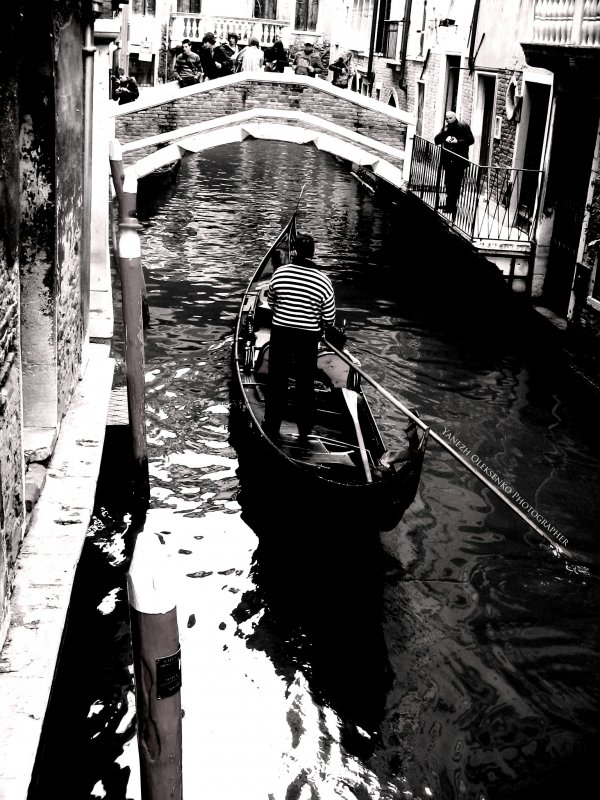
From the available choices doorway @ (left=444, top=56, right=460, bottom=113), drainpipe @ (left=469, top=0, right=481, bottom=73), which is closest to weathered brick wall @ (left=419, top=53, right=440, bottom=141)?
doorway @ (left=444, top=56, right=460, bottom=113)

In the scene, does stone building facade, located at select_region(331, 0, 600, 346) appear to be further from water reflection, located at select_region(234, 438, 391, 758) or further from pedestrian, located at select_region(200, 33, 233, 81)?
water reflection, located at select_region(234, 438, 391, 758)

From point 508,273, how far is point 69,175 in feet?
14.6

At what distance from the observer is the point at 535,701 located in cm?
335

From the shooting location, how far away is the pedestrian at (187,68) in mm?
10826

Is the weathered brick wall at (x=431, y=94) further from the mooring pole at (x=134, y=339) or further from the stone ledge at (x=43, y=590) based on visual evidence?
the stone ledge at (x=43, y=590)

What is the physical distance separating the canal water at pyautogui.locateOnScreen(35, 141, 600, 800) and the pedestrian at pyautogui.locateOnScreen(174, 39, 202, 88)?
4756 millimetres

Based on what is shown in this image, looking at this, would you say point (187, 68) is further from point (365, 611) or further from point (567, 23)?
point (365, 611)

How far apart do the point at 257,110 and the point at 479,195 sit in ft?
8.54

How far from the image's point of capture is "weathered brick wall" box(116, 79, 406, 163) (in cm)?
946

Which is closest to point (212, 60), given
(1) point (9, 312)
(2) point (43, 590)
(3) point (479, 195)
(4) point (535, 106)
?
(4) point (535, 106)

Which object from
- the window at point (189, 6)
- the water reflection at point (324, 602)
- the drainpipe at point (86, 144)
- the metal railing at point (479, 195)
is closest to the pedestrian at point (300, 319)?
the water reflection at point (324, 602)

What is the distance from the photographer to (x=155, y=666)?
5.79 feet

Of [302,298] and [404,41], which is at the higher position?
[404,41]

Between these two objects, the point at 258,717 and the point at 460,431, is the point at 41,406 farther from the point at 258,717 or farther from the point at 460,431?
the point at 460,431
